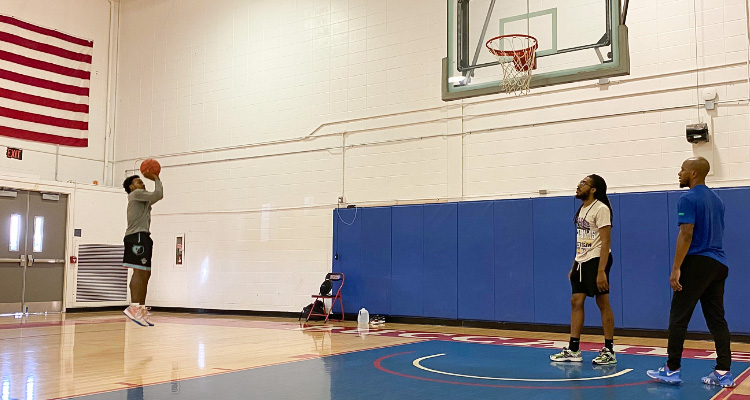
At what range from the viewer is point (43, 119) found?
576 inches

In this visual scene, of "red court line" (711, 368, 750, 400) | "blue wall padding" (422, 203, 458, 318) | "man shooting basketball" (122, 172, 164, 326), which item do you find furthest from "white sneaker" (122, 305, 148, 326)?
"red court line" (711, 368, 750, 400)

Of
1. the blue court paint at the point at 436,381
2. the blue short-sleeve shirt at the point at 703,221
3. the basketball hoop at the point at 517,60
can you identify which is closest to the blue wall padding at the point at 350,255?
the basketball hoop at the point at 517,60

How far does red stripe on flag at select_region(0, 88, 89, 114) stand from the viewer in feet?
46.2

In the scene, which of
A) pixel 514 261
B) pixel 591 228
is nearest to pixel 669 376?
pixel 591 228

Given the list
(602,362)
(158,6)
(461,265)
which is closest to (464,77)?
(461,265)

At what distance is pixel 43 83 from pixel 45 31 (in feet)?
3.91

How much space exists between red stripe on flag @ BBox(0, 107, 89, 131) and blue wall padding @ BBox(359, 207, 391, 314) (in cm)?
763

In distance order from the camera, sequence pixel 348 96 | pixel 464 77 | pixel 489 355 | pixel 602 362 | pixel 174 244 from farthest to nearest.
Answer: pixel 174 244, pixel 348 96, pixel 464 77, pixel 489 355, pixel 602 362

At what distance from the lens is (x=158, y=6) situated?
52.2ft

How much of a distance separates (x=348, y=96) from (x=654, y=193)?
19.7 ft

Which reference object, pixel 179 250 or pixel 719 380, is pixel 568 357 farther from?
pixel 179 250

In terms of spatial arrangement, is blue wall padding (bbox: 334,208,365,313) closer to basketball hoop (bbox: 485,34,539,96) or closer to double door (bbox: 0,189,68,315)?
basketball hoop (bbox: 485,34,539,96)

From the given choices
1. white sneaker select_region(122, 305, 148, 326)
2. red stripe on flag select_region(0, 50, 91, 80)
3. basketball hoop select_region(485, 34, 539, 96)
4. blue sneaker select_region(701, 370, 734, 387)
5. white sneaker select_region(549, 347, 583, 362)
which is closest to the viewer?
blue sneaker select_region(701, 370, 734, 387)

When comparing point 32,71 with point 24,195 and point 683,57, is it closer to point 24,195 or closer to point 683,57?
point 24,195
